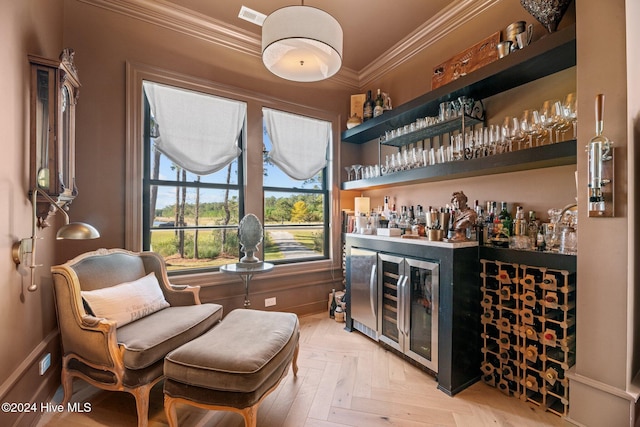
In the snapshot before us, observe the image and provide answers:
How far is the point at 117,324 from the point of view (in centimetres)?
179

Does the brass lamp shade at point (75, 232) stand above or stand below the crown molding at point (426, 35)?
below

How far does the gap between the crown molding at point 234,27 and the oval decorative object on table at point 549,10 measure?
26.3 inches

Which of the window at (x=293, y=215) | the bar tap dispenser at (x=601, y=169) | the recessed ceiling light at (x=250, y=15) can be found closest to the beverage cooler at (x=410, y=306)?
the bar tap dispenser at (x=601, y=169)

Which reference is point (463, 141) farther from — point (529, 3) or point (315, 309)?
point (315, 309)

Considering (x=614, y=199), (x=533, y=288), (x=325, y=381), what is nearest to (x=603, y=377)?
(x=533, y=288)

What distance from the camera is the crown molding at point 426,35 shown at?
8.36 ft

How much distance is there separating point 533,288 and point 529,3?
1.97m

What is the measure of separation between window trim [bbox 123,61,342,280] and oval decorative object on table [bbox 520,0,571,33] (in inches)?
89.8

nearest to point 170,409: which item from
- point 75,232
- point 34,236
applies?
point 75,232

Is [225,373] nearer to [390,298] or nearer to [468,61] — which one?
[390,298]

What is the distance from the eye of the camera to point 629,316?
1402 mm

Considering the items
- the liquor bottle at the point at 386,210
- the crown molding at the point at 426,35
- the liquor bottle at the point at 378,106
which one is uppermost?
the crown molding at the point at 426,35

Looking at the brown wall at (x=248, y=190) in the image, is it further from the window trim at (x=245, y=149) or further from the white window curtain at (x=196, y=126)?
the white window curtain at (x=196, y=126)

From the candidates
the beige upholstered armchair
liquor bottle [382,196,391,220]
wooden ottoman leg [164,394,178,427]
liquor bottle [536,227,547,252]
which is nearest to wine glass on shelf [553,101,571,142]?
liquor bottle [536,227,547,252]
